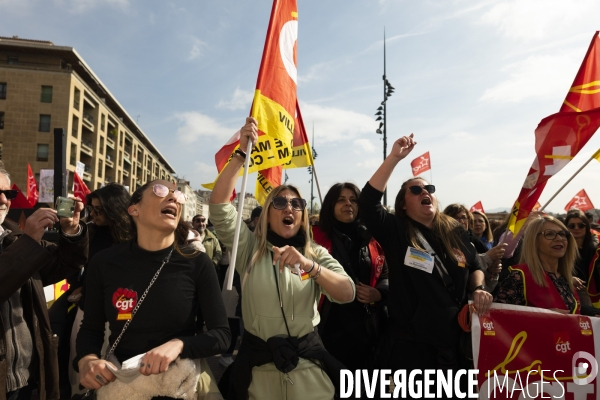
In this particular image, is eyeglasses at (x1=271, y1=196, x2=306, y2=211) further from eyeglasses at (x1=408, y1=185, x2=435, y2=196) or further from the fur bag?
the fur bag

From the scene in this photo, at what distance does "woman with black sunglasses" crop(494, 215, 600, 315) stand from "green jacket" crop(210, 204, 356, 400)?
5.54 ft

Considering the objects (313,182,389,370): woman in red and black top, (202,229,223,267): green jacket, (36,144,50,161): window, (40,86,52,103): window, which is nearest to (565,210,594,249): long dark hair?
(313,182,389,370): woman in red and black top

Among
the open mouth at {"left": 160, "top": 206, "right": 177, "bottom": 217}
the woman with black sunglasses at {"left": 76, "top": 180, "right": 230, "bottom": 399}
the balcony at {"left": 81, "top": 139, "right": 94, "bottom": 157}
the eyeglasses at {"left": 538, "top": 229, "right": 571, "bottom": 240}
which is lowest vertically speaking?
the woman with black sunglasses at {"left": 76, "top": 180, "right": 230, "bottom": 399}

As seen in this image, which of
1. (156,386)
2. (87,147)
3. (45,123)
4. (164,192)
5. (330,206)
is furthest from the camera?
(87,147)

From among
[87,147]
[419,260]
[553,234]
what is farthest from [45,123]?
[553,234]

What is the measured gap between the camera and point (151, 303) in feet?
6.75

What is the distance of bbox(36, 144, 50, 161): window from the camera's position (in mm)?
38084

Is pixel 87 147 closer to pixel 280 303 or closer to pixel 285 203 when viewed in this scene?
pixel 285 203

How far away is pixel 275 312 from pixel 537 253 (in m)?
2.43

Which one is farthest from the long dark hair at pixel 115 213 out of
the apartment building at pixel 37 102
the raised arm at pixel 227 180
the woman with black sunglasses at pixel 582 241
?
the apartment building at pixel 37 102

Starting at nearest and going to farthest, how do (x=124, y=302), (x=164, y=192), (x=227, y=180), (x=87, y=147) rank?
(x=124, y=302) → (x=164, y=192) → (x=227, y=180) → (x=87, y=147)

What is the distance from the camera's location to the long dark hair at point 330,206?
3779 millimetres

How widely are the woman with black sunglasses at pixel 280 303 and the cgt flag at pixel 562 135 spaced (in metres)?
2.65

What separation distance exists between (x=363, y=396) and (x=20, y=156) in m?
43.5
